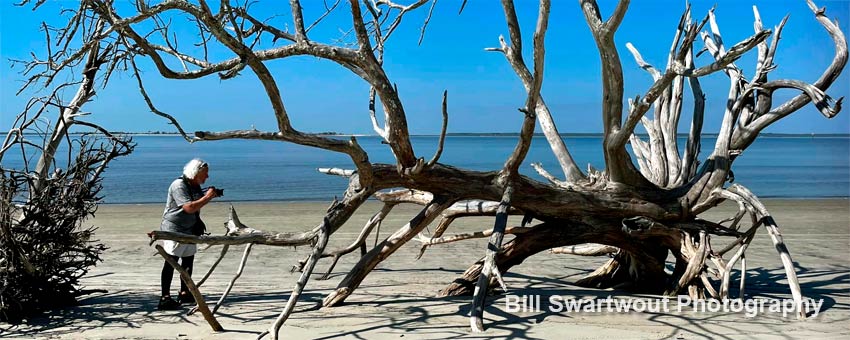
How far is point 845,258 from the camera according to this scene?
962 cm

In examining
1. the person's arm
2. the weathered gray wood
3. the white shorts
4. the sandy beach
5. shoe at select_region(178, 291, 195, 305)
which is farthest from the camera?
shoe at select_region(178, 291, 195, 305)

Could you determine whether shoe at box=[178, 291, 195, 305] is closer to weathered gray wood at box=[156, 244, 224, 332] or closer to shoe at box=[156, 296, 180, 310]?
shoe at box=[156, 296, 180, 310]

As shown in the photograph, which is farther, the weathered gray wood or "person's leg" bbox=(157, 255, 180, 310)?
"person's leg" bbox=(157, 255, 180, 310)

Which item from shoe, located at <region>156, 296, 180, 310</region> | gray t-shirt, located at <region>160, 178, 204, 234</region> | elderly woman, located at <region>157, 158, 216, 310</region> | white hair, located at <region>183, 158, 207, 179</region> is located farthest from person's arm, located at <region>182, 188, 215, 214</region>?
shoe, located at <region>156, 296, 180, 310</region>

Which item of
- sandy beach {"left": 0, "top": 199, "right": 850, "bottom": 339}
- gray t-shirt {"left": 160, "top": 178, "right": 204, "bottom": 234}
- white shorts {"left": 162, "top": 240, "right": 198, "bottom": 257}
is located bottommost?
sandy beach {"left": 0, "top": 199, "right": 850, "bottom": 339}

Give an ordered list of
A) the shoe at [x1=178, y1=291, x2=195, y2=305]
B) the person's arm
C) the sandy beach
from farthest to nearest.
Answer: the shoe at [x1=178, y1=291, x2=195, y2=305] → the person's arm → the sandy beach

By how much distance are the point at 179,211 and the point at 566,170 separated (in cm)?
344

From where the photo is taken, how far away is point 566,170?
289 inches

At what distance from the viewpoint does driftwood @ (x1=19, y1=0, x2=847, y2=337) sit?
18.4 feet

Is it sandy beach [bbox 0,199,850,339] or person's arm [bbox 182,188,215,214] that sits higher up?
person's arm [bbox 182,188,215,214]

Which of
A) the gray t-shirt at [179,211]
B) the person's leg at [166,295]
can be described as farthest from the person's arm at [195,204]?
the person's leg at [166,295]

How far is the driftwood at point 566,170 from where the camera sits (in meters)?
5.61

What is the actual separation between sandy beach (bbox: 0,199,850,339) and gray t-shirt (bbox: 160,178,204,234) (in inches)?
27.3

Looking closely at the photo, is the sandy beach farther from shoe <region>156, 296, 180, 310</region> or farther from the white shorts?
the white shorts
